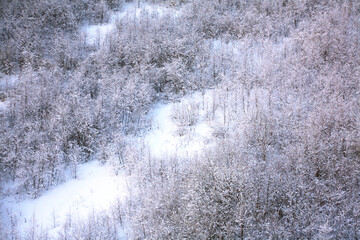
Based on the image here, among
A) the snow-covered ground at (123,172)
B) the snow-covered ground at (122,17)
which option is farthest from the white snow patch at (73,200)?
the snow-covered ground at (122,17)

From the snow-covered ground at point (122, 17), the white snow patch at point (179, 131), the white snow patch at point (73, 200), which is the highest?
the snow-covered ground at point (122, 17)

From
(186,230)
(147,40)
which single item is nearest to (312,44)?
(147,40)

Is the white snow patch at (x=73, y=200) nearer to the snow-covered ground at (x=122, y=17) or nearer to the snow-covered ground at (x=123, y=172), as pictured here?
the snow-covered ground at (x=123, y=172)

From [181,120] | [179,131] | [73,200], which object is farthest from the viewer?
[181,120]

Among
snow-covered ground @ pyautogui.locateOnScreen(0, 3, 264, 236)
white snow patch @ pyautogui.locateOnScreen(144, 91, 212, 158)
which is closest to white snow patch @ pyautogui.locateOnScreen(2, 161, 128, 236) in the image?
snow-covered ground @ pyautogui.locateOnScreen(0, 3, 264, 236)

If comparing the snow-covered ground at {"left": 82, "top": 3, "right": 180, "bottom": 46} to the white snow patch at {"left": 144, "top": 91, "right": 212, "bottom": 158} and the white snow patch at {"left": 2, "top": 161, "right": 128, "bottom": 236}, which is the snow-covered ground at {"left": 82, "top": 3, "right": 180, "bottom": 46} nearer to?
the white snow patch at {"left": 144, "top": 91, "right": 212, "bottom": 158}

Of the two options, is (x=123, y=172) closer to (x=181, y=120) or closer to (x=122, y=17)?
(x=181, y=120)

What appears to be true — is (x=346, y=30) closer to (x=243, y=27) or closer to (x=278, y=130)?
(x=243, y=27)

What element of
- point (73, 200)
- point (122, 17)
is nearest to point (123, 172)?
point (73, 200)

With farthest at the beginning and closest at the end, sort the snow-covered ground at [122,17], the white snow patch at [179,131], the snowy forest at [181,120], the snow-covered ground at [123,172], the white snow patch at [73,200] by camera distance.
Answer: the snow-covered ground at [122,17]
the white snow patch at [179,131]
the snow-covered ground at [123,172]
the white snow patch at [73,200]
the snowy forest at [181,120]
